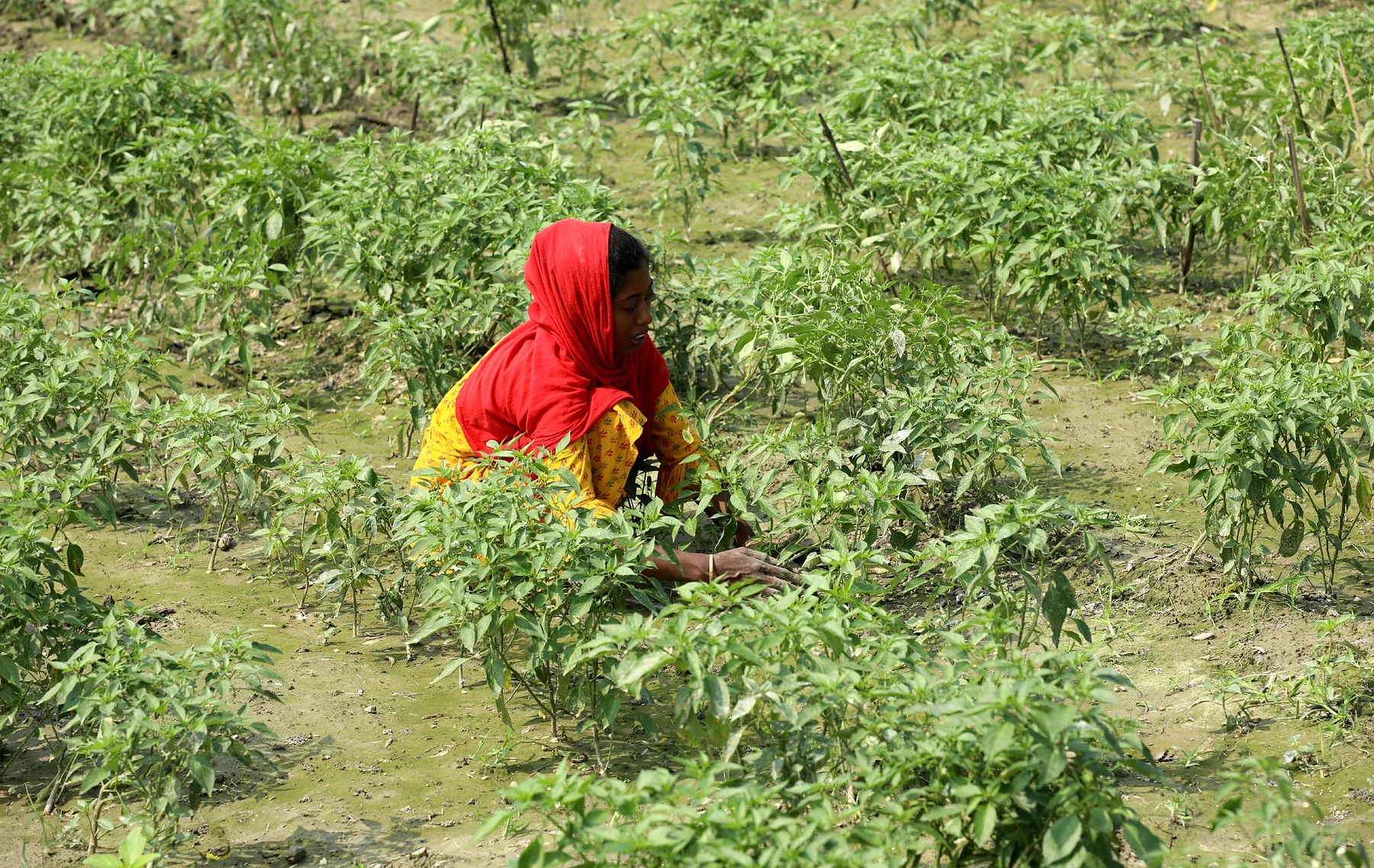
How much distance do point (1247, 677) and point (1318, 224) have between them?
244cm

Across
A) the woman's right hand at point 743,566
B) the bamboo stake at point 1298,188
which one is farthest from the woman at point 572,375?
the bamboo stake at point 1298,188

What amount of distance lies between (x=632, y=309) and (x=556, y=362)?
27cm

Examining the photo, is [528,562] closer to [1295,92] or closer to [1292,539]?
[1292,539]

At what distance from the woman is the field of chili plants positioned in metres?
0.25

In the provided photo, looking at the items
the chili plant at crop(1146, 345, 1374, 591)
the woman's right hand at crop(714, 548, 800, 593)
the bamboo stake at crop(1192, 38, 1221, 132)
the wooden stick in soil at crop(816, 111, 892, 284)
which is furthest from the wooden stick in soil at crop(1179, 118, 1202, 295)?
the woman's right hand at crop(714, 548, 800, 593)

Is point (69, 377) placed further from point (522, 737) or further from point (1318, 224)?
point (1318, 224)

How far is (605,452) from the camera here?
4.14 metres

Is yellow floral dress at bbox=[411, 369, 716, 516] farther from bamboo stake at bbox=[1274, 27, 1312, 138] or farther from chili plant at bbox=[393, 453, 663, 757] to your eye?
bamboo stake at bbox=[1274, 27, 1312, 138]

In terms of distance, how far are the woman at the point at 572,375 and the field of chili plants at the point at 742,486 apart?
255mm

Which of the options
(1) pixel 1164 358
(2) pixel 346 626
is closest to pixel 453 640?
(2) pixel 346 626

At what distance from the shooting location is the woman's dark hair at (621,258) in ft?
13.5

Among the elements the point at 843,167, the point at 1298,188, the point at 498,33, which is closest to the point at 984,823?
the point at 843,167

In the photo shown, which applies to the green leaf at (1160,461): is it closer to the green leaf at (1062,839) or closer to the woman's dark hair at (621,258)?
the woman's dark hair at (621,258)

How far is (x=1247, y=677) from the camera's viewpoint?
3.69 meters
